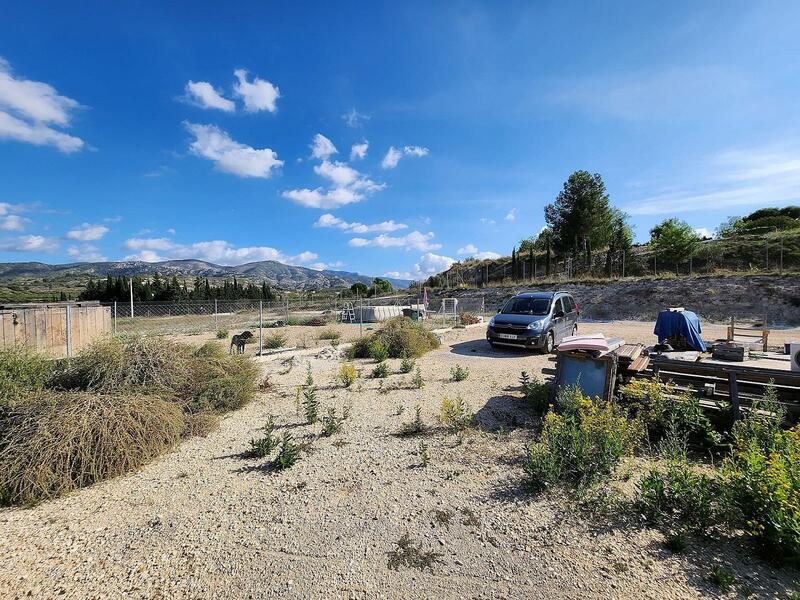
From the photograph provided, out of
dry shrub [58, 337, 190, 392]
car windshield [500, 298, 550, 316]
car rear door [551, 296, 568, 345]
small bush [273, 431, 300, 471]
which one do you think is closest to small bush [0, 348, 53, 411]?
dry shrub [58, 337, 190, 392]

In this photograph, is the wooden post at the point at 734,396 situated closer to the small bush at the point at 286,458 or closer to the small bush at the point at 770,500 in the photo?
the small bush at the point at 770,500

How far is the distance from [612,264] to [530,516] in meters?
37.1

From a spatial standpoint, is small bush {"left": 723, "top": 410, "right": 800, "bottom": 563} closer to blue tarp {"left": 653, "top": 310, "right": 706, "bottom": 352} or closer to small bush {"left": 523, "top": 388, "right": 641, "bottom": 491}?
small bush {"left": 523, "top": 388, "right": 641, "bottom": 491}

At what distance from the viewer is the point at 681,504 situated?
9.95 ft

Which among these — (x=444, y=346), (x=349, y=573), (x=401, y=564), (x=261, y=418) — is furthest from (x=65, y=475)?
(x=444, y=346)

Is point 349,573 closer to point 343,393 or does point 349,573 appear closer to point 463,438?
point 463,438

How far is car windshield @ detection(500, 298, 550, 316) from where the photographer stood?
39.5 ft

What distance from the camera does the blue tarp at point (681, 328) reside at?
8719 mm

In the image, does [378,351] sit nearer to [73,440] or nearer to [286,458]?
[286,458]

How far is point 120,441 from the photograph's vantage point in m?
4.18

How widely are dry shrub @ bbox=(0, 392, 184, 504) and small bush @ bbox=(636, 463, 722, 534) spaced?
537cm

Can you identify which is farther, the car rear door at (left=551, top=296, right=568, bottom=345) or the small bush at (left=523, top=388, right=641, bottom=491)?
the car rear door at (left=551, top=296, right=568, bottom=345)

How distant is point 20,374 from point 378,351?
7148 millimetres

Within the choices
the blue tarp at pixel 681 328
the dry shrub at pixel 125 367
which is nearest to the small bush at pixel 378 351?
the dry shrub at pixel 125 367
